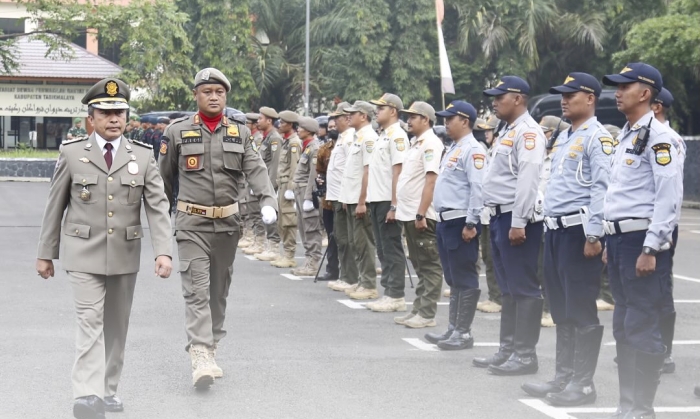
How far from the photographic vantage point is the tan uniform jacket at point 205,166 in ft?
25.1

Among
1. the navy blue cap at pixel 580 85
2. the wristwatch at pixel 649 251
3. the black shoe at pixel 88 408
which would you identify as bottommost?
the black shoe at pixel 88 408

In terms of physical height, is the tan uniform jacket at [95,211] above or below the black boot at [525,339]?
above

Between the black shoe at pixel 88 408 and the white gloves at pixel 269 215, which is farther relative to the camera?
the white gloves at pixel 269 215

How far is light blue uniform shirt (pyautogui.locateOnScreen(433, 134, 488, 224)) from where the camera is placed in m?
9.16

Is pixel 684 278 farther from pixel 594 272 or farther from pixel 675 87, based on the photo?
pixel 675 87

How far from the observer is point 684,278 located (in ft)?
45.6

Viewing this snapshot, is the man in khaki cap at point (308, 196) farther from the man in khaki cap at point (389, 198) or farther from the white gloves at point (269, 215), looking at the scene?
the white gloves at point (269, 215)

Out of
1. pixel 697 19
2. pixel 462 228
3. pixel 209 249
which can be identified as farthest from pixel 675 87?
pixel 209 249

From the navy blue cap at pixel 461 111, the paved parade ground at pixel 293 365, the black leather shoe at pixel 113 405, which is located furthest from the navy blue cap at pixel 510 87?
the black leather shoe at pixel 113 405

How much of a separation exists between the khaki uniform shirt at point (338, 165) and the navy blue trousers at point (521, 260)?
15.6ft

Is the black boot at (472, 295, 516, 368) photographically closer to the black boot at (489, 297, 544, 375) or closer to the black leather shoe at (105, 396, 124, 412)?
the black boot at (489, 297, 544, 375)

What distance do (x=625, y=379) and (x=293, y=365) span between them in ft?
8.55

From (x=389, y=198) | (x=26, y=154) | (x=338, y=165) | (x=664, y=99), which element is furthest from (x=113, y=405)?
(x=26, y=154)

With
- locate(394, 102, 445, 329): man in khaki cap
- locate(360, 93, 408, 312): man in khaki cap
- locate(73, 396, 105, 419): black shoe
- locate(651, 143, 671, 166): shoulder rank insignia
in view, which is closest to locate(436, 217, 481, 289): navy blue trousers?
locate(394, 102, 445, 329): man in khaki cap
